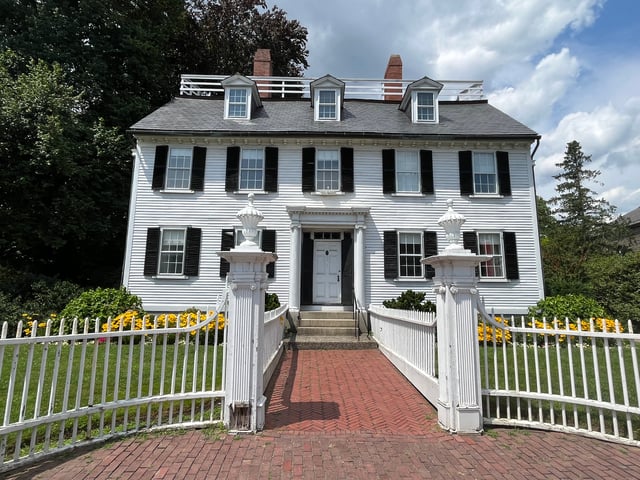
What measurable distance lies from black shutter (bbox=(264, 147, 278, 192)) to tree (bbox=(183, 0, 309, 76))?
12906 mm

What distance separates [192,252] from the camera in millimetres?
12461

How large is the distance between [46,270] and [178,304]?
8557 millimetres

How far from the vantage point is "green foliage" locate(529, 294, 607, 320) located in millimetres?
10477

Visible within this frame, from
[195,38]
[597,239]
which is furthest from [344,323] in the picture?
[597,239]

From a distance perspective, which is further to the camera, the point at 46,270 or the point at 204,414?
the point at 46,270

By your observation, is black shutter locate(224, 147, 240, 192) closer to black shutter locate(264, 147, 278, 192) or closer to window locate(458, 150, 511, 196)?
black shutter locate(264, 147, 278, 192)

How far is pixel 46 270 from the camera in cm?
1593

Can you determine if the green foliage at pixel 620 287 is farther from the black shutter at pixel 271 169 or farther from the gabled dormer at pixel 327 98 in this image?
the black shutter at pixel 271 169

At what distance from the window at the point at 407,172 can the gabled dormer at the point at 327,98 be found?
10.5ft

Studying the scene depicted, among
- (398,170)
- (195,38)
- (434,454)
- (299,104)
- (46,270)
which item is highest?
(195,38)

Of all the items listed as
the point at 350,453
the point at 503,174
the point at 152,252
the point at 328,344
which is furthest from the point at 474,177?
the point at 152,252

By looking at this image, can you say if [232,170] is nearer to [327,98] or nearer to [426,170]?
[327,98]

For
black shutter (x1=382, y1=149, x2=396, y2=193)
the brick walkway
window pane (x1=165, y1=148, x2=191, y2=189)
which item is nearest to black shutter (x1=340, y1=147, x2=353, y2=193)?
black shutter (x1=382, y1=149, x2=396, y2=193)

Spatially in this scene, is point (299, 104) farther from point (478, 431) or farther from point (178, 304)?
point (478, 431)
